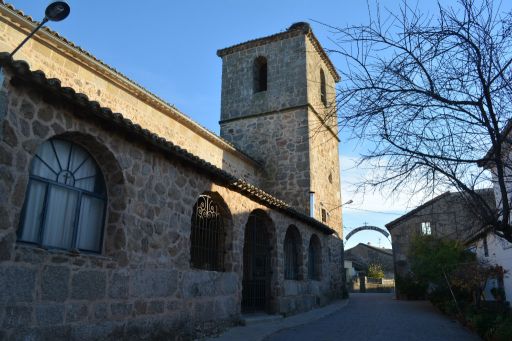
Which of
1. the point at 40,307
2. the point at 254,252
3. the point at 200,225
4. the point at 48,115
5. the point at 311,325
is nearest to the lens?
the point at 40,307

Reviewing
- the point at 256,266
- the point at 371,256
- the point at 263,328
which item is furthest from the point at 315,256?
the point at 371,256

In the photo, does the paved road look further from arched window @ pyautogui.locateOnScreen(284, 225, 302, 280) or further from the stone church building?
arched window @ pyautogui.locateOnScreen(284, 225, 302, 280)

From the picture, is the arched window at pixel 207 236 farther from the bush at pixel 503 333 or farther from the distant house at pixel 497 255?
the distant house at pixel 497 255

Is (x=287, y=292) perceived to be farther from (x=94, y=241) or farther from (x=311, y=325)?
(x=94, y=241)

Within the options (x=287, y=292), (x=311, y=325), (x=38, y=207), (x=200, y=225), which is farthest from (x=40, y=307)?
(x=287, y=292)

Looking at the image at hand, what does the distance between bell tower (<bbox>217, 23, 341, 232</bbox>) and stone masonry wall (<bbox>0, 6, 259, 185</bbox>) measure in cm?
199

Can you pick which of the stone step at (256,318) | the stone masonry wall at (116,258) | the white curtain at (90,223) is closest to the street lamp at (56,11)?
the stone masonry wall at (116,258)

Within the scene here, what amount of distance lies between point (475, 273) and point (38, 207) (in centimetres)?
1148

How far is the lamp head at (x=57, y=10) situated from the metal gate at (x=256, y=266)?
289 inches

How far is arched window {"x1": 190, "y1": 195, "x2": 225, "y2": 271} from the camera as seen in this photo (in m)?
8.07

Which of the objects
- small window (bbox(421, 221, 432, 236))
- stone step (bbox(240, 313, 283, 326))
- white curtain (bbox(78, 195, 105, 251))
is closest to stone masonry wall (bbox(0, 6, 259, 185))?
white curtain (bbox(78, 195, 105, 251))

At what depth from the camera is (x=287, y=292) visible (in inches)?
440

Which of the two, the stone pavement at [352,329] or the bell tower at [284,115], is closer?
the stone pavement at [352,329]

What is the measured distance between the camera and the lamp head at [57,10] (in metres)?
4.08
